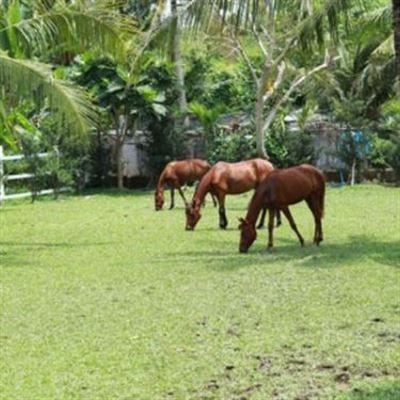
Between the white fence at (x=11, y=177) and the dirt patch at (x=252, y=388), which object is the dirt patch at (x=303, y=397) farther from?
the white fence at (x=11, y=177)

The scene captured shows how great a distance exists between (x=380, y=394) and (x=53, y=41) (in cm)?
878

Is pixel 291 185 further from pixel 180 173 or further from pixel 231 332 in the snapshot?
pixel 180 173

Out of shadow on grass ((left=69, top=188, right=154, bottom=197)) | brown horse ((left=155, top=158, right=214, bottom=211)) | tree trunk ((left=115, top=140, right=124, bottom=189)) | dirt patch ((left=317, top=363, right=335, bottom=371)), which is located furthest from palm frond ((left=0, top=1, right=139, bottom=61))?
tree trunk ((left=115, top=140, right=124, bottom=189))

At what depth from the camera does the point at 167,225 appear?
15938mm

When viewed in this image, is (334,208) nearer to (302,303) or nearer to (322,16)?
(322,16)

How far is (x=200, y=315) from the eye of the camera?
8.14 meters

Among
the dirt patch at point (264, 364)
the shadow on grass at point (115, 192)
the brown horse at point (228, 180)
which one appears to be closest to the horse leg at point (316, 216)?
the brown horse at point (228, 180)

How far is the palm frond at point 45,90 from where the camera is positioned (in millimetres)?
A: 11734

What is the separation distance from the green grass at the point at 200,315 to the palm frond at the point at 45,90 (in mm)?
1971

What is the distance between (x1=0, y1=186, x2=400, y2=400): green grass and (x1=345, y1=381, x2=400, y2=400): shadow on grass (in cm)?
2

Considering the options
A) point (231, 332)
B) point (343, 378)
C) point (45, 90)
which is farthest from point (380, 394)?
point (45, 90)

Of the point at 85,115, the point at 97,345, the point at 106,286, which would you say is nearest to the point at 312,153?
the point at 85,115

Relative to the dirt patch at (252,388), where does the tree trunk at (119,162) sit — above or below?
above

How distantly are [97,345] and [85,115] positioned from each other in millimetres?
5836
